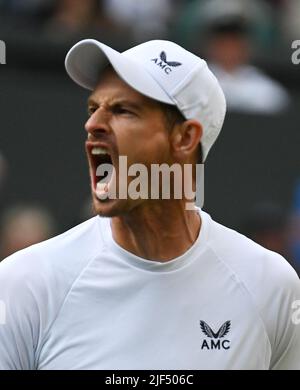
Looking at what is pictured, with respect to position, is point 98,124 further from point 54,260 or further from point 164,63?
point 54,260

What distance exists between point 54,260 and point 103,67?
62 cm

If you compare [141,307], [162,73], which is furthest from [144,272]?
[162,73]

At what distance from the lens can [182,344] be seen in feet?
11.8

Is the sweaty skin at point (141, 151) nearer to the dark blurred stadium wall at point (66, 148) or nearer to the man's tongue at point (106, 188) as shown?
the man's tongue at point (106, 188)

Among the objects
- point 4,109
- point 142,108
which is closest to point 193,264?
point 142,108

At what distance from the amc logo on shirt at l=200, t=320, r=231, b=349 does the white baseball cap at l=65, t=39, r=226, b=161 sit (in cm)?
60

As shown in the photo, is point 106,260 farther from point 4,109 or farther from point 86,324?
point 4,109

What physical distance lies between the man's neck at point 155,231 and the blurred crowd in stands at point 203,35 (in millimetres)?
3416

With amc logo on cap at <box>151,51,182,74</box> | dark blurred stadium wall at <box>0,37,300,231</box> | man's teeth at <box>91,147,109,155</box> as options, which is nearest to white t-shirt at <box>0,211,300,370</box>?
man's teeth at <box>91,147,109,155</box>

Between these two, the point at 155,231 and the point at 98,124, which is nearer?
the point at 98,124

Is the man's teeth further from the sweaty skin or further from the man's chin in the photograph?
the man's chin

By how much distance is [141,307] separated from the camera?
11.8 ft

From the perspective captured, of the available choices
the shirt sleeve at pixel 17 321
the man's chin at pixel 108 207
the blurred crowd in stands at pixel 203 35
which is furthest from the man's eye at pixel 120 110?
the blurred crowd in stands at pixel 203 35

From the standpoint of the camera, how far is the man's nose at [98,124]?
3518mm
